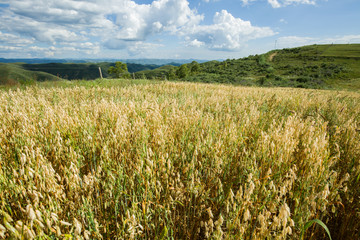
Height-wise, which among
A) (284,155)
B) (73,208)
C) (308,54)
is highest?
(308,54)

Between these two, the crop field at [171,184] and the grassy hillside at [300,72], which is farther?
the grassy hillside at [300,72]

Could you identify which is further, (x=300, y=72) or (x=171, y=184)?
(x=300, y=72)

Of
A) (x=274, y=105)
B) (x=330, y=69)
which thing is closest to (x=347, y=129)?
(x=274, y=105)

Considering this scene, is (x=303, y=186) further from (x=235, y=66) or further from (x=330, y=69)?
(x=235, y=66)

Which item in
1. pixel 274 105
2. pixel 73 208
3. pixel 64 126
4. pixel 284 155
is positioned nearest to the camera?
pixel 73 208

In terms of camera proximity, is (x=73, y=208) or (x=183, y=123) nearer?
(x=73, y=208)

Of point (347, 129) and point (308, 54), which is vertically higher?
point (308, 54)

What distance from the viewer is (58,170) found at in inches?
71.2

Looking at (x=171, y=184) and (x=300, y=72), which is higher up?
(x=300, y=72)

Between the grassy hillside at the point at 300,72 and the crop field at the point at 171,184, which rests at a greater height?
the grassy hillside at the point at 300,72

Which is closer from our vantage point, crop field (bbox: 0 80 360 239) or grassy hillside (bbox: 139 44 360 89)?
crop field (bbox: 0 80 360 239)

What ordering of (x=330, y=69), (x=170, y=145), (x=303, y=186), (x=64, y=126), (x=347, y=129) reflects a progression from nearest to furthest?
(x=303, y=186)
(x=170, y=145)
(x=64, y=126)
(x=347, y=129)
(x=330, y=69)

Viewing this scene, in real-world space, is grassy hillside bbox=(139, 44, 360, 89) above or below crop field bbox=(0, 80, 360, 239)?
above

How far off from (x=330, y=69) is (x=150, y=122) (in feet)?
231
